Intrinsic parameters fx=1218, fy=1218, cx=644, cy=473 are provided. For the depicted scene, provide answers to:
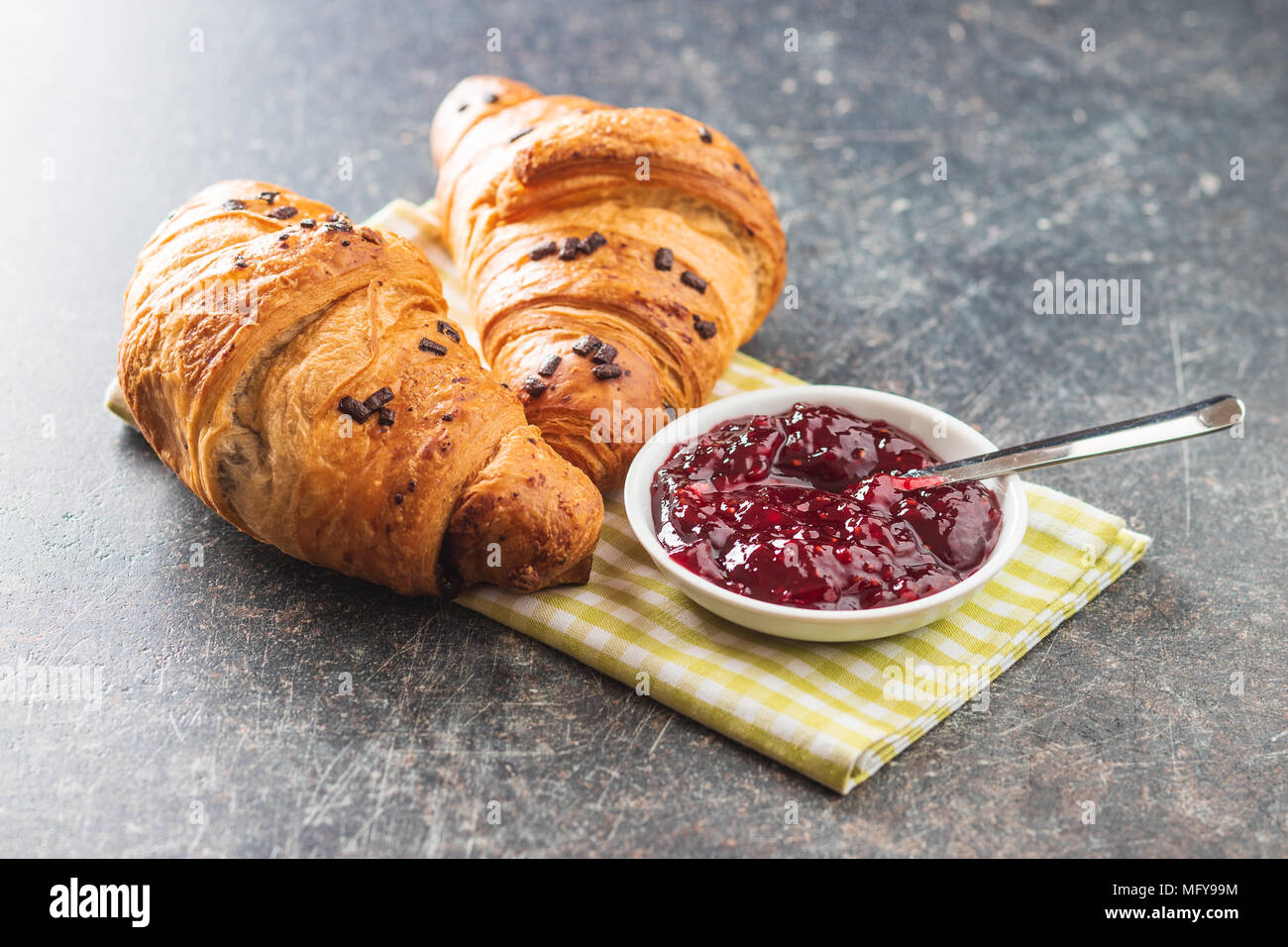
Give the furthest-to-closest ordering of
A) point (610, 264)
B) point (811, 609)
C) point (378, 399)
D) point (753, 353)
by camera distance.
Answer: point (753, 353)
point (610, 264)
point (378, 399)
point (811, 609)

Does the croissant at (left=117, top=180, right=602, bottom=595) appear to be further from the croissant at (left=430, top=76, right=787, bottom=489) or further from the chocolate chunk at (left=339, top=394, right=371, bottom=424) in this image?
the croissant at (left=430, top=76, right=787, bottom=489)

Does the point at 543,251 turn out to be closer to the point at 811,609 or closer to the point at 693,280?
the point at 693,280

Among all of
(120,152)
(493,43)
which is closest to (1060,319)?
(493,43)

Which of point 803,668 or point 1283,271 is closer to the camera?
point 803,668

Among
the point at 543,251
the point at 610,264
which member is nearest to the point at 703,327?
the point at 610,264

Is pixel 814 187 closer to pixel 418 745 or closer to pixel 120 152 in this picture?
pixel 120 152

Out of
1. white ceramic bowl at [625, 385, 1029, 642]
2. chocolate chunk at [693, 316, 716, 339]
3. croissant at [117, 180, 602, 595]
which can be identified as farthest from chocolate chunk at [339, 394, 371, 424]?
chocolate chunk at [693, 316, 716, 339]

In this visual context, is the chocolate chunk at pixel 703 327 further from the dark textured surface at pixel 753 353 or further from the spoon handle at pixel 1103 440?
the spoon handle at pixel 1103 440
